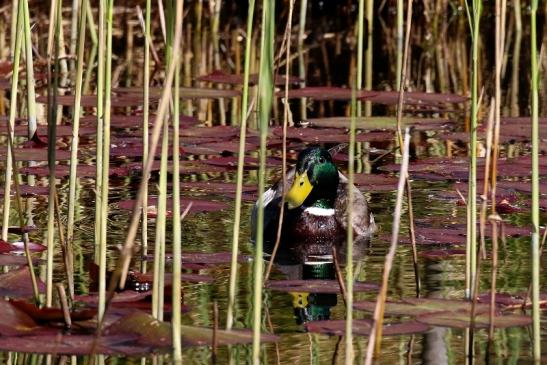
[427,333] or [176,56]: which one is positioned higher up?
[176,56]

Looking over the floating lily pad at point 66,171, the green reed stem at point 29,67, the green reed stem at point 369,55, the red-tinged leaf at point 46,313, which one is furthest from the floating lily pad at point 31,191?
the green reed stem at point 369,55

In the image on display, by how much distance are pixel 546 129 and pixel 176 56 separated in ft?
15.9

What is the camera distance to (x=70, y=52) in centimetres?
1128

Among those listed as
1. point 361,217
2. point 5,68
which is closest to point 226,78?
point 5,68

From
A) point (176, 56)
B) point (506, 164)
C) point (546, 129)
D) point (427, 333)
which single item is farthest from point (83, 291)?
point (546, 129)

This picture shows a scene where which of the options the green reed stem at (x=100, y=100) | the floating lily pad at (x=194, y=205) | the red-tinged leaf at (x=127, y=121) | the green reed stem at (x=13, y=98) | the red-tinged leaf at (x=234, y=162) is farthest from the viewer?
the red-tinged leaf at (x=127, y=121)

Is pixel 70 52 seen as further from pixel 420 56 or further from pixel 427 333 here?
pixel 427 333

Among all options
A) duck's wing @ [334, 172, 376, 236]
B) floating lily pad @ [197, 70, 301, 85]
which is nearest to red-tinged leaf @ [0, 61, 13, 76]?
floating lily pad @ [197, 70, 301, 85]

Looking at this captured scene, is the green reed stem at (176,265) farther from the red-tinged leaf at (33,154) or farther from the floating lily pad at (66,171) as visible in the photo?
the red-tinged leaf at (33,154)

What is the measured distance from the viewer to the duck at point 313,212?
6.03 meters

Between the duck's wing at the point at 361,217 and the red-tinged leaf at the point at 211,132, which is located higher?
the red-tinged leaf at the point at 211,132

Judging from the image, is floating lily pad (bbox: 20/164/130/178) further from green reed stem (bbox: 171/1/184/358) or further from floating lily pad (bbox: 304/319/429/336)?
green reed stem (bbox: 171/1/184/358)

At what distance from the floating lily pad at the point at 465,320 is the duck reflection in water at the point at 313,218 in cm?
135

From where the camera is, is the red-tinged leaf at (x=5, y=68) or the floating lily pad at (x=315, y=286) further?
the red-tinged leaf at (x=5, y=68)
